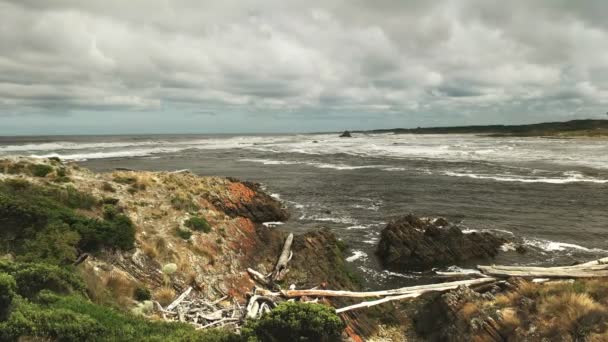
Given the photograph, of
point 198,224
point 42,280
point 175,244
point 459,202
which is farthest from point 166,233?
point 459,202

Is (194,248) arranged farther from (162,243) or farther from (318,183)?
(318,183)

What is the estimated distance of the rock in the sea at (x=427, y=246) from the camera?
67.4 ft

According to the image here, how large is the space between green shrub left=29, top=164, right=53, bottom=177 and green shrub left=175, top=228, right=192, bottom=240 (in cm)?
734

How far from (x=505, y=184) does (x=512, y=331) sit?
3505 centimetres

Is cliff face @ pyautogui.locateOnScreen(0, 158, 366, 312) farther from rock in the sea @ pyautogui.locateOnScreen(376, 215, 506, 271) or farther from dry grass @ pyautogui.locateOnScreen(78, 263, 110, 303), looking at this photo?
rock in the sea @ pyautogui.locateOnScreen(376, 215, 506, 271)

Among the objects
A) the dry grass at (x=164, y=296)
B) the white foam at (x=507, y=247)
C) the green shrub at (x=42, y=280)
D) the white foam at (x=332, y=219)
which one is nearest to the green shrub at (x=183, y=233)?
the dry grass at (x=164, y=296)

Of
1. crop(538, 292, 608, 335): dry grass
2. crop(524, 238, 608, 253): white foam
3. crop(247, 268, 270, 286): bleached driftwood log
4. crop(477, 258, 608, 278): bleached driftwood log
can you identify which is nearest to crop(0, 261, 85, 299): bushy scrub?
crop(247, 268, 270, 286): bleached driftwood log

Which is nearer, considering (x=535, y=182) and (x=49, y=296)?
(x=49, y=296)

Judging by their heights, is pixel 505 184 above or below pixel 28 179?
below

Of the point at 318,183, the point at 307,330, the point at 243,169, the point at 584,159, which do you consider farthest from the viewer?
the point at 584,159

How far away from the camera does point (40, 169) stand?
60.8 ft

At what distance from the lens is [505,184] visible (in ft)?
135

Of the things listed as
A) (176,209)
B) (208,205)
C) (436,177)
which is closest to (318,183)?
(436,177)

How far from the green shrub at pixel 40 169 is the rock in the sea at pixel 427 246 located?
17.5m
